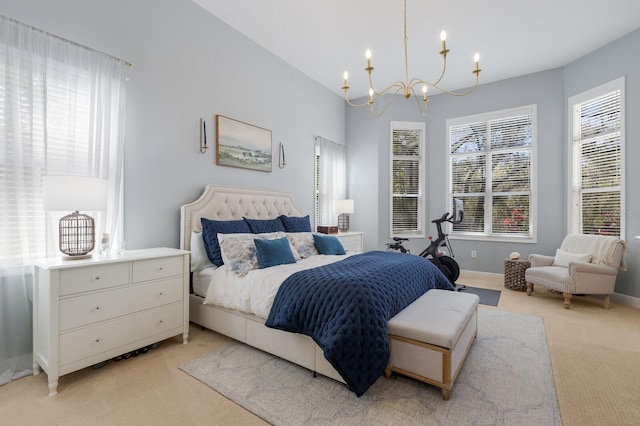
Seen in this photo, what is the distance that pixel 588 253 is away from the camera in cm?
387

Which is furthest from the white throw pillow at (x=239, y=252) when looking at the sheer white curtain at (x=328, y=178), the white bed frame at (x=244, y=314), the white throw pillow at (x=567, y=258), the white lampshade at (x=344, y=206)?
the white throw pillow at (x=567, y=258)

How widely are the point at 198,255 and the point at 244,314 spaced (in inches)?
32.5

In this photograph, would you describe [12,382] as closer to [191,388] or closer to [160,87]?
[191,388]

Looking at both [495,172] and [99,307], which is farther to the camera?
[495,172]

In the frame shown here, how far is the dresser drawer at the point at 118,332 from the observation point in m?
1.95

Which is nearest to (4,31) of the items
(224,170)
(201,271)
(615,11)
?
(224,170)

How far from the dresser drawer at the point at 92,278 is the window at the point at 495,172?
512cm

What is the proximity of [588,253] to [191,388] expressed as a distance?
4.68 meters

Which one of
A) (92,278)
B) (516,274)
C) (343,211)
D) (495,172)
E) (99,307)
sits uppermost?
(495,172)

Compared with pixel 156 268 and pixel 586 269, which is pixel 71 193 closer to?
pixel 156 268

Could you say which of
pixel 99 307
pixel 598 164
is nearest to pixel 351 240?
pixel 99 307

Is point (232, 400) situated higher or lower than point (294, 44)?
lower

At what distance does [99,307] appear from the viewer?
6.81 ft

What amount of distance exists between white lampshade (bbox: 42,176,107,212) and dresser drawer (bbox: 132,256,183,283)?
1.64ft
